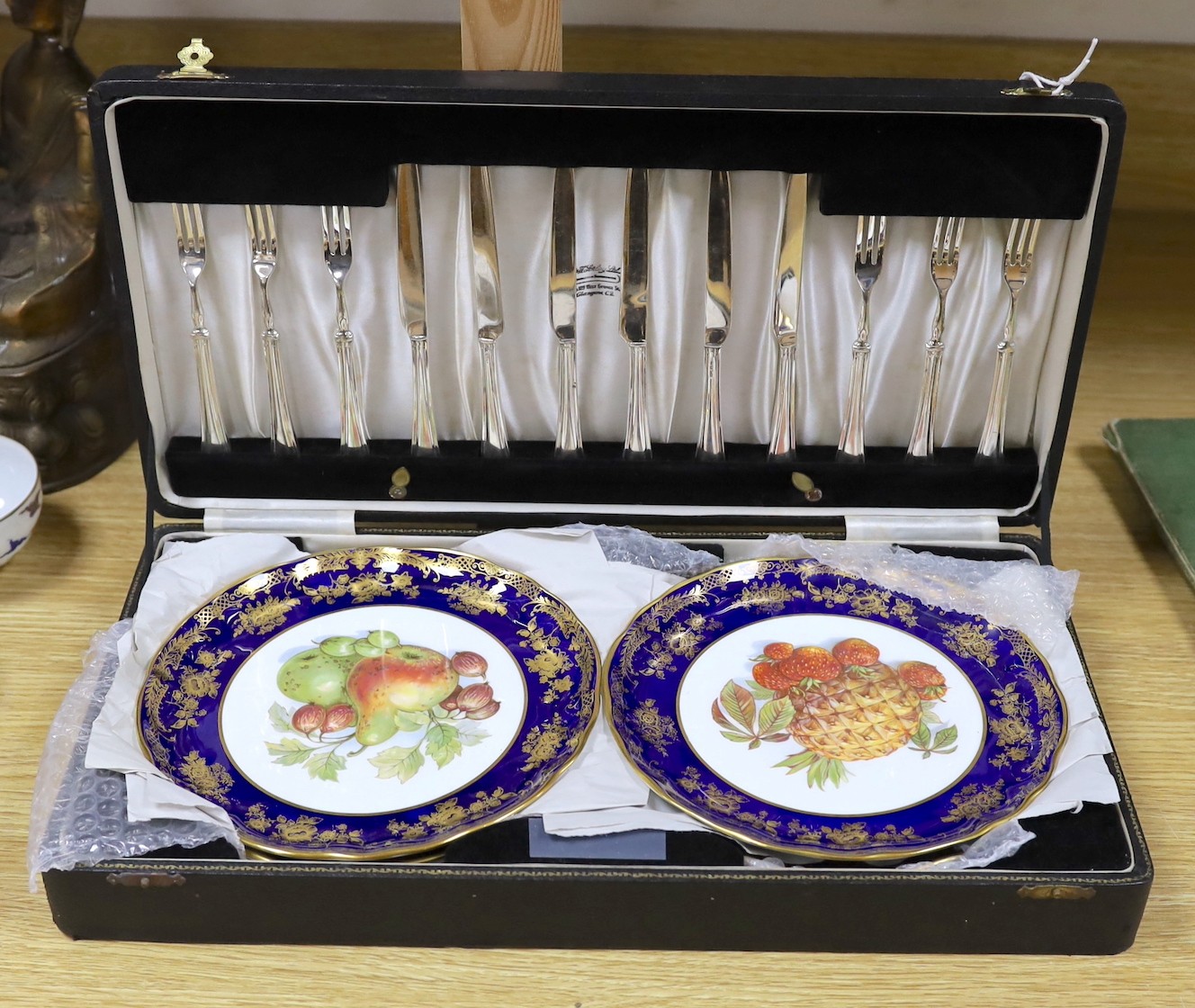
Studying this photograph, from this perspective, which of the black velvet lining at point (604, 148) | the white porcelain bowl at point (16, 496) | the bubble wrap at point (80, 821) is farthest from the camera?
the white porcelain bowl at point (16, 496)

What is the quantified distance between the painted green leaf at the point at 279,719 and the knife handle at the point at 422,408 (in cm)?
20

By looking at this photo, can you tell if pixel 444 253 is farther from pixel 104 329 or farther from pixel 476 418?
pixel 104 329

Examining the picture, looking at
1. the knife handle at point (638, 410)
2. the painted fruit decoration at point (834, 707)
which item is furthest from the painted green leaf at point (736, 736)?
the knife handle at point (638, 410)

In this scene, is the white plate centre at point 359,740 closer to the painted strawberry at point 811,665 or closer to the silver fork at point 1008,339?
the painted strawberry at point 811,665

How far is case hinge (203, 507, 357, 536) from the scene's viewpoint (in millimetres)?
812

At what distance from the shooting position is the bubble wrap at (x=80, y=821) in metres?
0.59

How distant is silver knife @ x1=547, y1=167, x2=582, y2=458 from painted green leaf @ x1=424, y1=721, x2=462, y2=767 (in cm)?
21

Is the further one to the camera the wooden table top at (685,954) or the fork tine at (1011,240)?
the fork tine at (1011,240)

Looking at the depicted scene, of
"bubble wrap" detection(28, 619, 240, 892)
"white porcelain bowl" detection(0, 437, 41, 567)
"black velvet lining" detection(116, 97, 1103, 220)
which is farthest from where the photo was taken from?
"white porcelain bowl" detection(0, 437, 41, 567)

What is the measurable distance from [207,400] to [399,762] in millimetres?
286

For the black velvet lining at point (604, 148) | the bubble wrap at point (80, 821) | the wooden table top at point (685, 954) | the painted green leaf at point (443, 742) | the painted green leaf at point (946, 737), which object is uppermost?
the black velvet lining at point (604, 148)

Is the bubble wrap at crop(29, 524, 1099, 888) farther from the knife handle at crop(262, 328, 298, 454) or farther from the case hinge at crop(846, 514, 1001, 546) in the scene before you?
the knife handle at crop(262, 328, 298, 454)

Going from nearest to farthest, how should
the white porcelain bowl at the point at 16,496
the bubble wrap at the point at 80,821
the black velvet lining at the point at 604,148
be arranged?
the bubble wrap at the point at 80,821 → the black velvet lining at the point at 604,148 → the white porcelain bowl at the point at 16,496

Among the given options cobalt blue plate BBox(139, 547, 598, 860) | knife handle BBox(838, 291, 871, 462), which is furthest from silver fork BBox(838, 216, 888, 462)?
cobalt blue plate BBox(139, 547, 598, 860)
